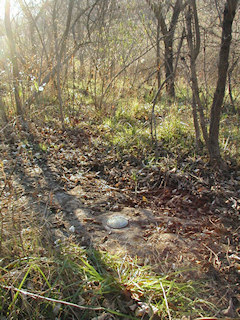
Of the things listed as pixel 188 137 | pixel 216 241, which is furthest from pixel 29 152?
pixel 216 241

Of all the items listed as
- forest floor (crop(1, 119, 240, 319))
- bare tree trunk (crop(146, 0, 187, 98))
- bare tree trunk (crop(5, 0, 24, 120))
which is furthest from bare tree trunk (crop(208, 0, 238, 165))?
bare tree trunk (crop(5, 0, 24, 120))

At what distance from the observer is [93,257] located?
2.22 metres

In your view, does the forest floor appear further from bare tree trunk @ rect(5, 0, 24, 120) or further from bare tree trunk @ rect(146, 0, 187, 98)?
bare tree trunk @ rect(146, 0, 187, 98)

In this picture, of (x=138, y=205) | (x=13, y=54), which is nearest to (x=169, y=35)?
(x=13, y=54)

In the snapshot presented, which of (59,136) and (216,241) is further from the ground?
(59,136)

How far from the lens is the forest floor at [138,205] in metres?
2.26

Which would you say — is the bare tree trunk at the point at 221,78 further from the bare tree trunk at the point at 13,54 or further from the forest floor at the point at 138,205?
the bare tree trunk at the point at 13,54

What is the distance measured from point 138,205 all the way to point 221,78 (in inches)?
76.1

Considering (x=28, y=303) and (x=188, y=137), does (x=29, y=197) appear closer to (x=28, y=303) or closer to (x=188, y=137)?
(x=28, y=303)

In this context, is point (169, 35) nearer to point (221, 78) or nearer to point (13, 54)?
point (221, 78)

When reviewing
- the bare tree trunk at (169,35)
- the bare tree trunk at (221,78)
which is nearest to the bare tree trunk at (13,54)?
the bare tree trunk at (169,35)

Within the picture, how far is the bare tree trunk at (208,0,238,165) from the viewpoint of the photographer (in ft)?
10.4

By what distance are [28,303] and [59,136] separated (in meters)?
3.70

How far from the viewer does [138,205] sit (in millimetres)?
3273
